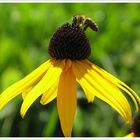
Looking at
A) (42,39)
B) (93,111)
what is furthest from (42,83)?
(42,39)

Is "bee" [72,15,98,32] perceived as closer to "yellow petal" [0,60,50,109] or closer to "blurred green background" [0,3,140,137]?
"yellow petal" [0,60,50,109]

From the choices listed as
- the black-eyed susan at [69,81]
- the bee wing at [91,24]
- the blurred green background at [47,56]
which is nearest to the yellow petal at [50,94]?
the black-eyed susan at [69,81]

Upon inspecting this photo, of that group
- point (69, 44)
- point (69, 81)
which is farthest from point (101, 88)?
point (69, 44)

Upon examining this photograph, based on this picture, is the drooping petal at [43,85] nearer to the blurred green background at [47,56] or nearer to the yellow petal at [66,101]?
Result: the yellow petal at [66,101]

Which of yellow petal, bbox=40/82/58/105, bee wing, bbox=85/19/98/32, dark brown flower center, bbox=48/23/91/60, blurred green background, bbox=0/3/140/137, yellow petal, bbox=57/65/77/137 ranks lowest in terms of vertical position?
blurred green background, bbox=0/3/140/137

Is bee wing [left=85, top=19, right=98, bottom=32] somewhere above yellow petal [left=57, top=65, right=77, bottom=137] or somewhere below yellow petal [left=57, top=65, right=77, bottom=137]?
above

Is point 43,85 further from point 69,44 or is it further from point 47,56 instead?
point 47,56

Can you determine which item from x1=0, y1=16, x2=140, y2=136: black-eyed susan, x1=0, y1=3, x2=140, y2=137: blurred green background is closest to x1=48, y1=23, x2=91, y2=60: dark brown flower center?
x1=0, y1=16, x2=140, y2=136: black-eyed susan
